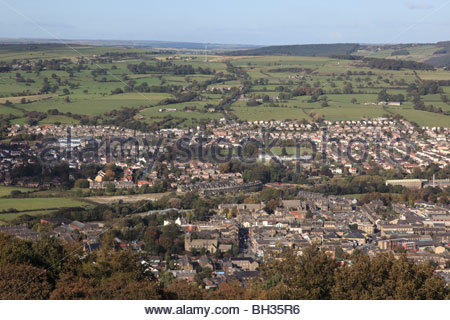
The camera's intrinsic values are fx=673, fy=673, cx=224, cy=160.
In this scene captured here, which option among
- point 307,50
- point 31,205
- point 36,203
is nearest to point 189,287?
point 31,205

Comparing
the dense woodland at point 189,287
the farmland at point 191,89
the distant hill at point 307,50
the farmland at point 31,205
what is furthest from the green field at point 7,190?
the distant hill at point 307,50

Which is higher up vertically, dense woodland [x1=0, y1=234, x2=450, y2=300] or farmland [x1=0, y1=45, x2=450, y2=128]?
dense woodland [x1=0, y1=234, x2=450, y2=300]

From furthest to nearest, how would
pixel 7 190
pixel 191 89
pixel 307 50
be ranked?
pixel 307 50 < pixel 191 89 < pixel 7 190

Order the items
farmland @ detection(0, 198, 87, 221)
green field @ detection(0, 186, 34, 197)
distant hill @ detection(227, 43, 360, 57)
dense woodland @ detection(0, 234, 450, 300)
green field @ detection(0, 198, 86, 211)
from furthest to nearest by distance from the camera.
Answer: distant hill @ detection(227, 43, 360, 57) < green field @ detection(0, 186, 34, 197) < green field @ detection(0, 198, 86, 211) < farmland @ detection(0, 198, 87, 221) < dense woodland @ detection(0, 234, 450, 300)

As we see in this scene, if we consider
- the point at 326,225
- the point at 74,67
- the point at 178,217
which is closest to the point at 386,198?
the point at 326,225

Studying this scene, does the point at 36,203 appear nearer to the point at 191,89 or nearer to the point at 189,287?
the point at 189,287

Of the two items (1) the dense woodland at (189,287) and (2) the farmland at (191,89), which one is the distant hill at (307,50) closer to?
(2) the farmland at (191,89)

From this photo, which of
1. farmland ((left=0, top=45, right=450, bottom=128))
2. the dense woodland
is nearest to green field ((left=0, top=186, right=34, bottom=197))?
farmland ((left=0, top=45, right=450, bottom=128))

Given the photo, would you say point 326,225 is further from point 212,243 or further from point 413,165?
point 413,165

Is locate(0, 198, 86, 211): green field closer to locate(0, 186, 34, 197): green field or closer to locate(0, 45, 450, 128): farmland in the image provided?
locate(0, 186, 34, 197): green field
